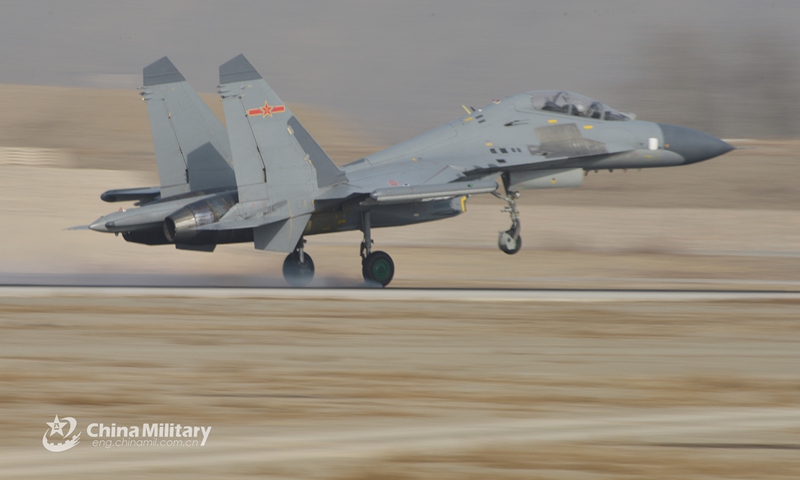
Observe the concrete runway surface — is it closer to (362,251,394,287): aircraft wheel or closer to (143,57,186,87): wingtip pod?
(362,251,394,287): aircraft wheel

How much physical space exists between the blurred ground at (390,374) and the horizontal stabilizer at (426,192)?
7.60ft

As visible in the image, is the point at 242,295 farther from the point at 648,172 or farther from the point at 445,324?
the point at 648,172

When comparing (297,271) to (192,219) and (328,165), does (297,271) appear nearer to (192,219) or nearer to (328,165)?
(328,165)

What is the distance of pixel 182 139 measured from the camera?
20.5 metres

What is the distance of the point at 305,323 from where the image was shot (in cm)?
1473

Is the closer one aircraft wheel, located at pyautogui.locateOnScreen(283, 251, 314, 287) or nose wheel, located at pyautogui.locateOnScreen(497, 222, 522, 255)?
nose wheel, located at pyautogui.locateOnScreen(497, 222, 522, 255)

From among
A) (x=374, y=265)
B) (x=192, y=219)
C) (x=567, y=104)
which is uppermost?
(x=567, y=104)

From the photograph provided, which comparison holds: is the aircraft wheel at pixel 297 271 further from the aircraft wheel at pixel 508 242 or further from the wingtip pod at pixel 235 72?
the aircraft wheel at pixel 508 242

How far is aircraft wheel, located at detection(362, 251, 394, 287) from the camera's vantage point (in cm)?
1969

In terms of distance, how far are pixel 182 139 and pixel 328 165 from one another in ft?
12.8

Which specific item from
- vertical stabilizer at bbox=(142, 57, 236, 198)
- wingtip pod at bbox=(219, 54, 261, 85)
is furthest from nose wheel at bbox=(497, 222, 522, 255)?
wingtip pod at bbox=(219, 54, 261, 85)

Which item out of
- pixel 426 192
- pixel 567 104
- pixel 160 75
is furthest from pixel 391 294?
pixel 160 75

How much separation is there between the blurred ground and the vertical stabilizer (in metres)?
3.29

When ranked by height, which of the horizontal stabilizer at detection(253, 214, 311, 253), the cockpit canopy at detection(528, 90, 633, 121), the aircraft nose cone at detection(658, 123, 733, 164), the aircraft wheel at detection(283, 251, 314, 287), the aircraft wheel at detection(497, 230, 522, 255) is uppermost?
the cockpit canopy at detection(528, 90, 633, 121)
